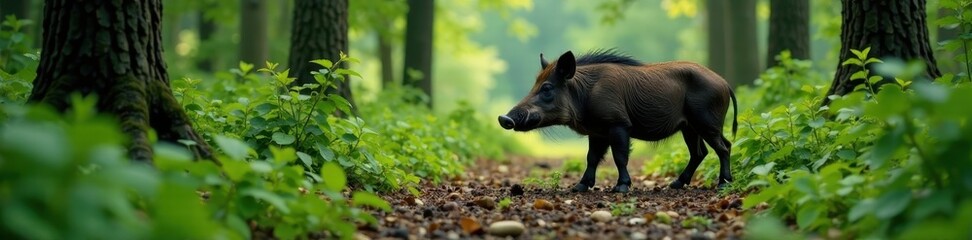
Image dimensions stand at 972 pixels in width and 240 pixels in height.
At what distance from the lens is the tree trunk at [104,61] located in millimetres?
5117

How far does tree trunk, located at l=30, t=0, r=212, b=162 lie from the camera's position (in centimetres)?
512

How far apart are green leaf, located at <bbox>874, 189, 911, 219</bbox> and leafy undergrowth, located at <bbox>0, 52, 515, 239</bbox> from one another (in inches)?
85.8

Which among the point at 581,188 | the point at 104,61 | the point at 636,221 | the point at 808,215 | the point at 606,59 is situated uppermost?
the point at 606,59

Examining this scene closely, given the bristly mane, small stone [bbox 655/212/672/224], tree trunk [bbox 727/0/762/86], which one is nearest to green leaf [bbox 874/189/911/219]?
small stone [bbox 655/212/672/224]

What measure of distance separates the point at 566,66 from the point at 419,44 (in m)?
9.03

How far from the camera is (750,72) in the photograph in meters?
15.8

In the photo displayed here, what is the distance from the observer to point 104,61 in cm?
516

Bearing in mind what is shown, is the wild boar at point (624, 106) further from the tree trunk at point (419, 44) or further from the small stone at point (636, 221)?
the tree trunk at point (419, 44)

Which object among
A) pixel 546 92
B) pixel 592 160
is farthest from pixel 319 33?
pixel 592 160

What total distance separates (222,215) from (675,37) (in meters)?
61.8

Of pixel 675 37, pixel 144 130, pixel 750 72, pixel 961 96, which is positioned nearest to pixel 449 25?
pixel 750 72

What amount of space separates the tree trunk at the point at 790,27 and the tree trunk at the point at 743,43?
2.81 m

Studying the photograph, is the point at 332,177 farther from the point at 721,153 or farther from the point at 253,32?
the point at 253,32

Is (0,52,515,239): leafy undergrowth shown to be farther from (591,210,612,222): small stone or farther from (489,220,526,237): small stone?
(591,210,612,222): small stone
